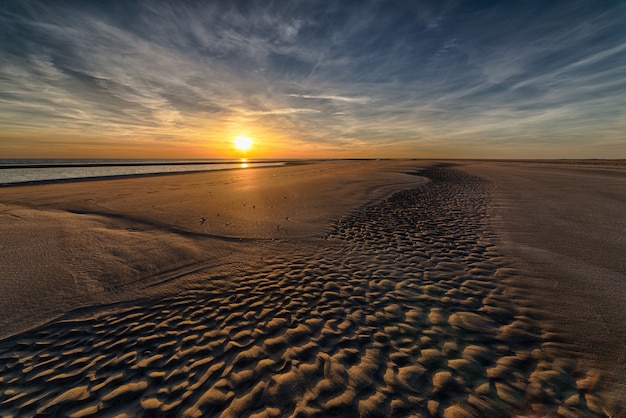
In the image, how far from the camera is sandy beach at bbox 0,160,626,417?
3080mm

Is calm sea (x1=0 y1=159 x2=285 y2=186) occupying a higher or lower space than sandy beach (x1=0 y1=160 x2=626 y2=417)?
higher

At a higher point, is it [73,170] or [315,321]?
[73,170]

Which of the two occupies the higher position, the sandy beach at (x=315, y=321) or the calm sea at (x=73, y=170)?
the calm sea at (x=73, y=170)

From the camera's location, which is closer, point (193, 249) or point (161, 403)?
point (161, 403)

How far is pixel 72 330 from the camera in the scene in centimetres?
432

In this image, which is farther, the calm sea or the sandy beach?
the calm sea

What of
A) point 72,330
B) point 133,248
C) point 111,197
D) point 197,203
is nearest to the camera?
point 72,330

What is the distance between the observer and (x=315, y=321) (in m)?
4.55

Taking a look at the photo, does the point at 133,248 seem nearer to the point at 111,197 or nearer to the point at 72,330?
the point at 72,330

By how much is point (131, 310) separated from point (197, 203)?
10975 mm

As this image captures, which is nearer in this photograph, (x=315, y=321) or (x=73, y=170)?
(x=315, y=321)

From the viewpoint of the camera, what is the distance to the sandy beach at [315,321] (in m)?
3.08

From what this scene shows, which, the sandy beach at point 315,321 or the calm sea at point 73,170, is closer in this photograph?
the sandy beach at point 315,321

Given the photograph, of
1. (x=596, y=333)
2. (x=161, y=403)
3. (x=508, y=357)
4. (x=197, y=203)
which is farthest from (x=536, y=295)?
(x=197, y=203)
